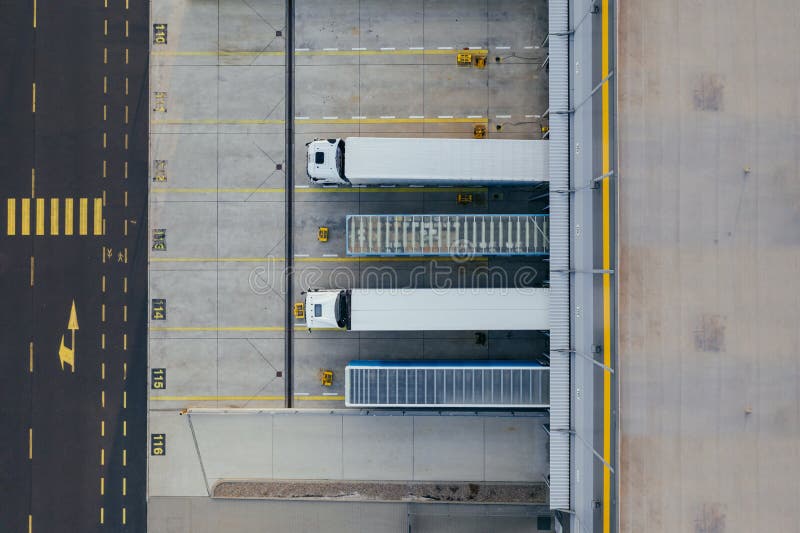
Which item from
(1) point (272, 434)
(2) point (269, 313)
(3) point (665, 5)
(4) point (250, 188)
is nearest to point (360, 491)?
(1) point (272, 434)

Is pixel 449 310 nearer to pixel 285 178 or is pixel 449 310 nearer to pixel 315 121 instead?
pixel 285 178

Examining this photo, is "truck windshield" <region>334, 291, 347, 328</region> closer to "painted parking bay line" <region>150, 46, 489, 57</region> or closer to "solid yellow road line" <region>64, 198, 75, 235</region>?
"painted parking bay line" <region>150, 46, 489, 57</region>

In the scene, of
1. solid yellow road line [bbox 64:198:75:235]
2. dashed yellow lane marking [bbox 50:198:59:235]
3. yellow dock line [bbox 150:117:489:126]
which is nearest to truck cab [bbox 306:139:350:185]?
yellow dock line [bbox 150:117:489:126]

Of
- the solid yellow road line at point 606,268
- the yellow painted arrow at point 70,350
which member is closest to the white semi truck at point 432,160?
the solid yellow road line at point 606,268

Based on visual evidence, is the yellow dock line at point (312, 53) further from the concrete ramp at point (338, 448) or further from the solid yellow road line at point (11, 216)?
the concrete ramp at point (338, 448)

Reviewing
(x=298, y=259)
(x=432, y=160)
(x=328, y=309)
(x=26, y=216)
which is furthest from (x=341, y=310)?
(x=26, y=216)

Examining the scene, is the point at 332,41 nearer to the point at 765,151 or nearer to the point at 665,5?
the point at 665,5

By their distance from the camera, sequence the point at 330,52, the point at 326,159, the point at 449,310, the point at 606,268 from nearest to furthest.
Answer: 1. the point at 606,268
2. the point at 449,310
3. the point at 326,159
4. the point at 330,52
